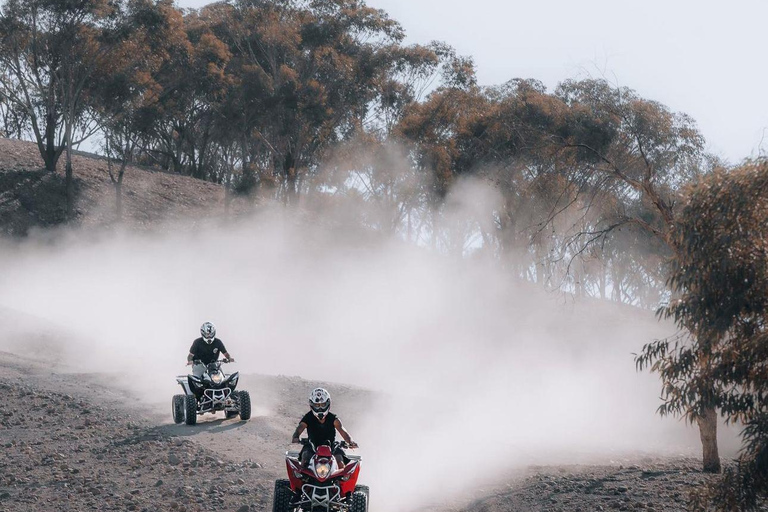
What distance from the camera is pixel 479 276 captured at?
57.6m

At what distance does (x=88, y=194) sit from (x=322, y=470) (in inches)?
1806

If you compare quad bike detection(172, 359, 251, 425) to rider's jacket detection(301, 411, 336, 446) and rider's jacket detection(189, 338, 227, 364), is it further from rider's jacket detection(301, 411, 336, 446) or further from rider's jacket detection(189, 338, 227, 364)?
rider's jacket detection(301, 411, 336, 446)

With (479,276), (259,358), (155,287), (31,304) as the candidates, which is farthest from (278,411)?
(479,276)

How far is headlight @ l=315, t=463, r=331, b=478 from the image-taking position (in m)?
11.3

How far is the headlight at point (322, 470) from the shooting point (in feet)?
37.1

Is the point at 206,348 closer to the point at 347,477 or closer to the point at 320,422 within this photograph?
the point at 320,422

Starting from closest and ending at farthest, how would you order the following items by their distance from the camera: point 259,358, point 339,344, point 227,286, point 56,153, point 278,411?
point 278,411 < point 259,358 < point 339,344 < point 227,286 < point 56,153

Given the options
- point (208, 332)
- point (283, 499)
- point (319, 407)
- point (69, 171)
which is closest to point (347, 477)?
point (283, 499)

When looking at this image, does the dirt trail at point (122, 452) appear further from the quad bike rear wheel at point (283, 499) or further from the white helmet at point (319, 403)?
the white helmet at point (319, 403)

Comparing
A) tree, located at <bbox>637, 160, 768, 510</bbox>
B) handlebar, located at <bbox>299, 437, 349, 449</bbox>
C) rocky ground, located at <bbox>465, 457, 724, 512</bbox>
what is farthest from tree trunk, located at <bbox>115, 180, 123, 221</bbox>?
tree, located at <bbox>637, 160, 768, 510</bbox>

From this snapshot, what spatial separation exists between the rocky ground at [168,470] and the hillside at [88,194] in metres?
32.0

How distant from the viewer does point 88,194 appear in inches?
2128

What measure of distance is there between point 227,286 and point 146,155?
25695 mm

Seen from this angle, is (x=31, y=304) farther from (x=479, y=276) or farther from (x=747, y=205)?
(x=747, y=205)
